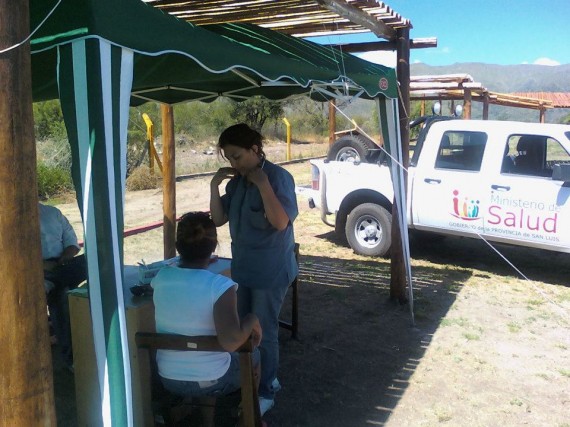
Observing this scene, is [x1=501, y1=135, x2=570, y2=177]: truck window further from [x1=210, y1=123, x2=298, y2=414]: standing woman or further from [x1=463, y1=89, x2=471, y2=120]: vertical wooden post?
[x1=463, y1=89, x2=471, y2=120]: vertical wooden post

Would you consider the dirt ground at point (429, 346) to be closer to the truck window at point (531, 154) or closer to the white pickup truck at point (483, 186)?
the white pickup truck at point (483, 186)

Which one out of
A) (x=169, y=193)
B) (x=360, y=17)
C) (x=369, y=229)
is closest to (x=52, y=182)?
(x=169, y=193)

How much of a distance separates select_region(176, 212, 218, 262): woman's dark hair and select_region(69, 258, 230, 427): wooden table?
0.53 meters

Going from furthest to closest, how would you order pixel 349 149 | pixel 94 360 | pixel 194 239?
pixel 349 149, pixel 94 360, pixel 194 239

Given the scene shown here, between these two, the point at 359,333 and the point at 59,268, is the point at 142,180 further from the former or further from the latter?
the point at 59,268

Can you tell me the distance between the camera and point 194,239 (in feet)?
9.32

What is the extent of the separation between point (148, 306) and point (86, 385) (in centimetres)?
59

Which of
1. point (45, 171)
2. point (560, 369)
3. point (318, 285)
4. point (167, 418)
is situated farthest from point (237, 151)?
point (45, 171)

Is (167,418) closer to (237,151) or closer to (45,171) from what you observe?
(237,151)

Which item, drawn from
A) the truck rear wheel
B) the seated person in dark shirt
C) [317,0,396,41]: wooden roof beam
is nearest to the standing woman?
the seated person in dark shirt

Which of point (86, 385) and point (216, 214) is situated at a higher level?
point (216, 214)

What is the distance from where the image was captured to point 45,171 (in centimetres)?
1331

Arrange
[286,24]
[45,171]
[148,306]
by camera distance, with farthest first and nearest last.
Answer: [45,171] → [286,24] → [148,306]

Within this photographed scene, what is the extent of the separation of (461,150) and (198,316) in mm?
5434
